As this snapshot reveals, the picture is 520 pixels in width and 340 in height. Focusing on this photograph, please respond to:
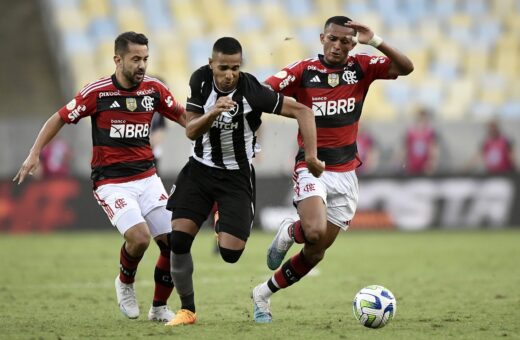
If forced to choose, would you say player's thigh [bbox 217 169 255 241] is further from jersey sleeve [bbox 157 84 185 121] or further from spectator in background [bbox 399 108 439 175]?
spectator in background [bbox 399 108 439 175]

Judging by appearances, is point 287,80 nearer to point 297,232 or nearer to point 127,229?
point 297,232

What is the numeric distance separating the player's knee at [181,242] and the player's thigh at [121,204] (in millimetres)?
535

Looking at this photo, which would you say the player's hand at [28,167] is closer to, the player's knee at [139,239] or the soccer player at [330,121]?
the player's knee at [139,239]

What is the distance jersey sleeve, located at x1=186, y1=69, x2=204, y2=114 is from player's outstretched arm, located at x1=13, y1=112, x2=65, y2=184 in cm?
128

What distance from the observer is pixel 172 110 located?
8750 mm

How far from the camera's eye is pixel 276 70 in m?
22.0

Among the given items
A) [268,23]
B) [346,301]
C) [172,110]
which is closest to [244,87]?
[172,110]

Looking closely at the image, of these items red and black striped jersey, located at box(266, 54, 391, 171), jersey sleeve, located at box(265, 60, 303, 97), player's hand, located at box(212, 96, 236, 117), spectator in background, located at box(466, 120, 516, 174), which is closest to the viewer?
player's hand, located at box(212, 96, 236, 117)

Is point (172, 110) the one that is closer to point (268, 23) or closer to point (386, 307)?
point (386, 307)

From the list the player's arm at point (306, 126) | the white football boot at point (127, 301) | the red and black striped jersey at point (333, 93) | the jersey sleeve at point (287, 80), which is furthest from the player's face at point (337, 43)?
the white football boot at point (127, 301)

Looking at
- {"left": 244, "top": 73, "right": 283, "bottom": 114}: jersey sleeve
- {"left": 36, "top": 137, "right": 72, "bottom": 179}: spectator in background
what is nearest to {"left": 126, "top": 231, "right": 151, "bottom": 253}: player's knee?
{"left": 244, "top": 73, "right": 283, "bottom": 114}: jersey sleeve

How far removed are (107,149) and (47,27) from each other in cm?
1546

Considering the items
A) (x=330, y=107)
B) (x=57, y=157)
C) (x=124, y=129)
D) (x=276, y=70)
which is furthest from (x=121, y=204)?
(x=276, y=70)

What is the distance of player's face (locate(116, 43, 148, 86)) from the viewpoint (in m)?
8.45
